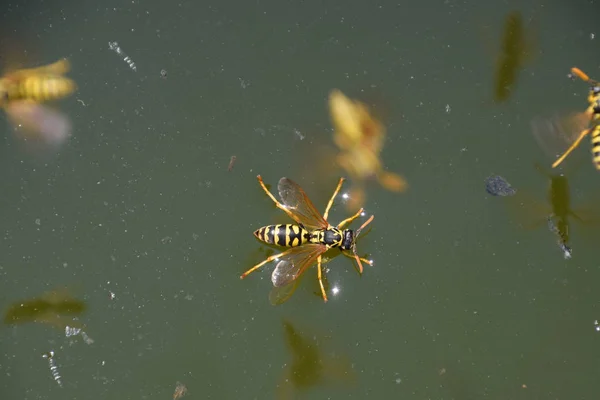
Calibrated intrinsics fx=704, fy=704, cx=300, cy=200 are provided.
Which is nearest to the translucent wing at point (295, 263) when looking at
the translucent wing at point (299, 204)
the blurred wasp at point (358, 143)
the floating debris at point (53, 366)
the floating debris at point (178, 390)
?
the translucent wing at point (299, 204)

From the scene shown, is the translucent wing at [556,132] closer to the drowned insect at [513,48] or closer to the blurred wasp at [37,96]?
the drowned insect at [513,48]

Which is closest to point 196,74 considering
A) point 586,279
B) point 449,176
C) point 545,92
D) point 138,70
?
point 138,70

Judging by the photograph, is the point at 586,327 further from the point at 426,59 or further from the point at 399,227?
the point at 426,59

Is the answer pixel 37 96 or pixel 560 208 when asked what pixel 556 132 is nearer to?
pixel 560 208

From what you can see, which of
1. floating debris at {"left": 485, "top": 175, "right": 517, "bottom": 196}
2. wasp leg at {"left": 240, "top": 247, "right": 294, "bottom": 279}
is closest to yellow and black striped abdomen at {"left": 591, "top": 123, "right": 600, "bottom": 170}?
floating debris at {"left": 485, "top": 175, "right": 517, "bottom": 196}

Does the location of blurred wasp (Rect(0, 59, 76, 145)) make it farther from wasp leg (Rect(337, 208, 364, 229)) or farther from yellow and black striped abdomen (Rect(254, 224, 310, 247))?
wasp leg (Rect(337, 208, 364, 229))

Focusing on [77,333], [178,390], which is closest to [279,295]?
[178,390]

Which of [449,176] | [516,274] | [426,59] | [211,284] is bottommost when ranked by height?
[516,274]
